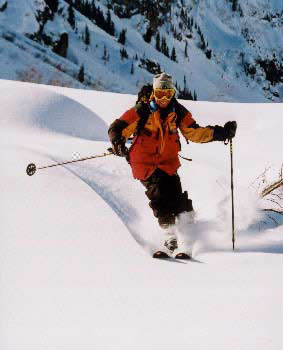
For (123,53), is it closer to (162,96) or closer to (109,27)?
(109,27)

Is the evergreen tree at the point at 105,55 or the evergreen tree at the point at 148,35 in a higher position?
the evergreen tree at the point at 148,35

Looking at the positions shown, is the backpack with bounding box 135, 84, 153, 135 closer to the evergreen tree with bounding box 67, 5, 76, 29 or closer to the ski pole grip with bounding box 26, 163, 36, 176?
the ski pole grip with bounding box 26, 163, 36, 176

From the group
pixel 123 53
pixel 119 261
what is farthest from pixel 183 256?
pixel 123 53

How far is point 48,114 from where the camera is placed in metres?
7.39

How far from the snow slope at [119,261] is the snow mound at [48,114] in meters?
0.37

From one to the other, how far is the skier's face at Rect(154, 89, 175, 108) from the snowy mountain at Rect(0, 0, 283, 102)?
16.4ft

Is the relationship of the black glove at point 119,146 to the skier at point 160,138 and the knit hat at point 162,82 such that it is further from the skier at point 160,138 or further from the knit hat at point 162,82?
the knit hat at point 162,82

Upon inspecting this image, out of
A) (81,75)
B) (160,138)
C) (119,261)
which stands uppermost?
(81,75)

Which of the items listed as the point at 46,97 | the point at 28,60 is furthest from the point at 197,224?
the point at 28,60

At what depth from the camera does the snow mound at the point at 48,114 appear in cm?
709

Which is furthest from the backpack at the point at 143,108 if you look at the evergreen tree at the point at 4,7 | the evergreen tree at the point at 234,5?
the evergreen tree at the point at 234,5

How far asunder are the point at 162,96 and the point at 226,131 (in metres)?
0.59

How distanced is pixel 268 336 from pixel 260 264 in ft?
3.88

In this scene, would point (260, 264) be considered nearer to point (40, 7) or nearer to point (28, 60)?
point (28, 60)
